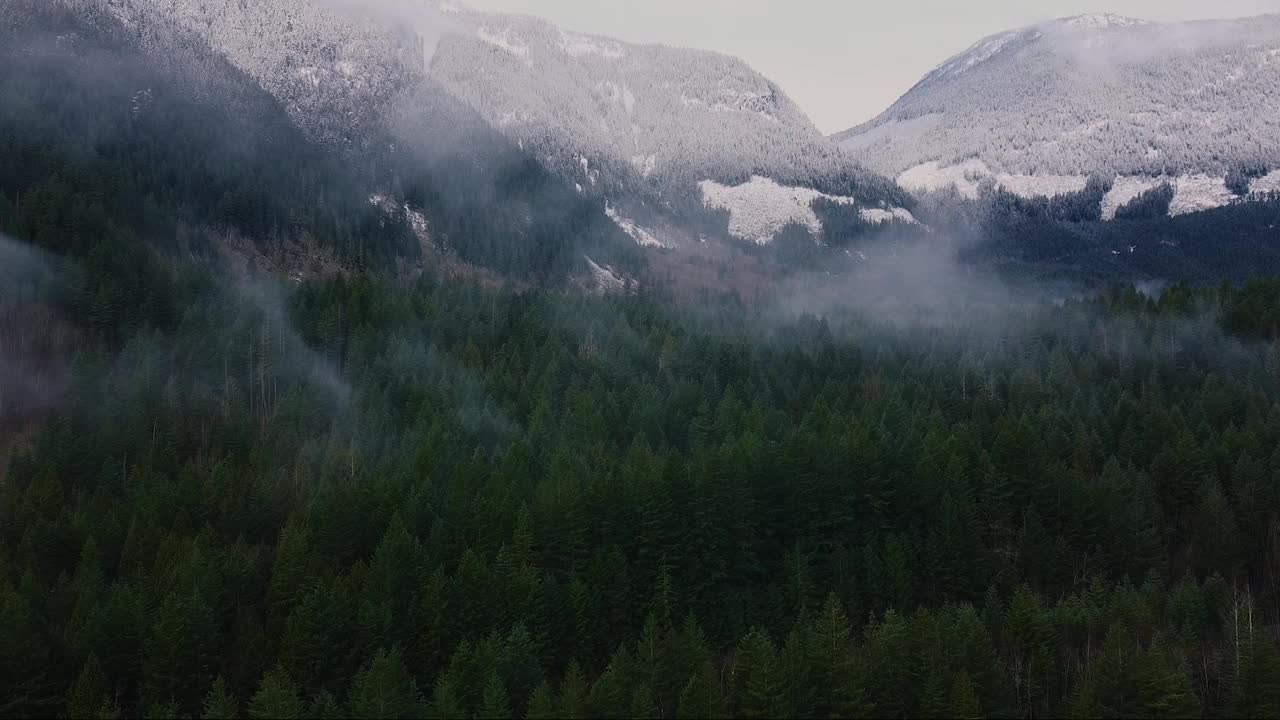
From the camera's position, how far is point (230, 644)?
195 ft

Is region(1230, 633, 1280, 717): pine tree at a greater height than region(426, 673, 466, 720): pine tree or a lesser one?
greater

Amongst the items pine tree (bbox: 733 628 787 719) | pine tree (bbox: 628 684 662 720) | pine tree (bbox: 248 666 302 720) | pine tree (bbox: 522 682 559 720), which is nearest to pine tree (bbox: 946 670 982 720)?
pine tree (bbox: 733 628 787 719)

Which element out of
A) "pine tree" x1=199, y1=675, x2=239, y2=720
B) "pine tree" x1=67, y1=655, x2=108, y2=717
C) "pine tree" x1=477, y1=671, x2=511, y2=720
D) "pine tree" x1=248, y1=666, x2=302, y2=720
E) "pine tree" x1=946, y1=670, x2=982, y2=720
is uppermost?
"pine tree" x1=946, y1=670, x2=982, y2=720

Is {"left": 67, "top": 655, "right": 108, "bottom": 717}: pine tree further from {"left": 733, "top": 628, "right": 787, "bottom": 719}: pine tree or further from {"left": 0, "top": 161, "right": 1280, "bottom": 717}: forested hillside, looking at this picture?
{"left": 733, "top": 628, "right": 787, "bottom": 719}: pine tree

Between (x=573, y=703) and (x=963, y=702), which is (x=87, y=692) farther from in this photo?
(x=963, y=702)

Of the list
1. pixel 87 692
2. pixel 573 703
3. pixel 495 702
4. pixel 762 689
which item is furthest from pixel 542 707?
pixel 87 692

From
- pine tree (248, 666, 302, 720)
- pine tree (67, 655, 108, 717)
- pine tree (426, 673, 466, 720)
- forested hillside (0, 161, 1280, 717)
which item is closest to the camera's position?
pine tree (248, 666, 302, 720)

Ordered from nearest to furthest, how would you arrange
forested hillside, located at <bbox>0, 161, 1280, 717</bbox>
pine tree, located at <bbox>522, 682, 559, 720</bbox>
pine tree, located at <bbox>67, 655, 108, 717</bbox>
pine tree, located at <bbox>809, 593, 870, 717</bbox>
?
1. pine tree, located at <bbox>522, 682, 559, 720</bbox>
2. pine tree, located at <bbox>809, 593, 870, 717</bbox>
3. pine tree, located at <bbox>67, 655, 108, 717</bbox>
4. forested hillside, located at <bbox>0, 161, 1280, 717</bbox>

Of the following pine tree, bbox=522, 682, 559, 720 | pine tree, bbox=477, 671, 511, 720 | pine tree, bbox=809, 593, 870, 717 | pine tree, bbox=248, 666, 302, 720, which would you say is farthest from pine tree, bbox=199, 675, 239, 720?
pine tree, bbox=809, 593, 870, 717

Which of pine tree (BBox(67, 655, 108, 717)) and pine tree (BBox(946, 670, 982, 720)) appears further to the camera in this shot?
pine tree (BBox(67, 655, 108, 717))

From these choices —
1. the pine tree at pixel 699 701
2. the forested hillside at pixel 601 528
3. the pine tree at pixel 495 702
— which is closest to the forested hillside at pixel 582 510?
the pine tree at pixel 699 701

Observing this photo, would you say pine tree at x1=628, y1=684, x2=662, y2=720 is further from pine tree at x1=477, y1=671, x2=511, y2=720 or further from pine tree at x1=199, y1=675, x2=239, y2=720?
pine tree at x1=199, y1=675, x2=239, y2=720

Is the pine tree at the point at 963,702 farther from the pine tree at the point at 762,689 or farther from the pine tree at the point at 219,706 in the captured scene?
the pine tree at the point at 219,706

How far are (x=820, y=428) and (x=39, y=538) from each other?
221 ft
